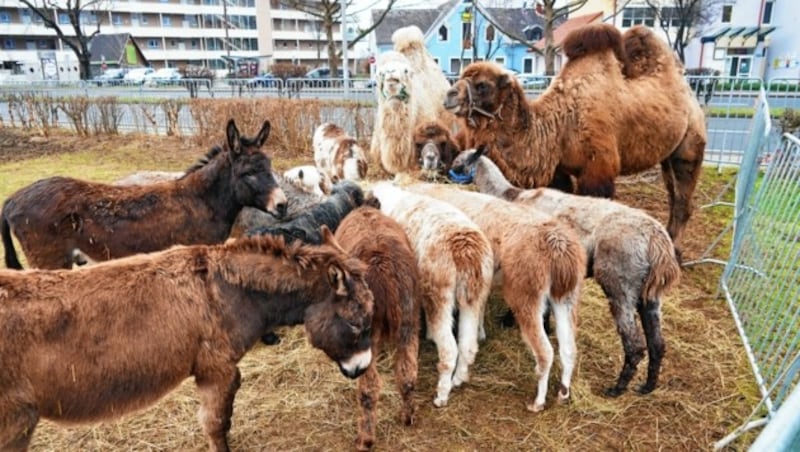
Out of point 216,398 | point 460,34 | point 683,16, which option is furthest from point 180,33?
point 216,398

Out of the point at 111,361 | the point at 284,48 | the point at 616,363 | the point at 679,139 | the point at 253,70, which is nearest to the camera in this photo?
the point at 111,361

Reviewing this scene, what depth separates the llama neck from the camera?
527cm

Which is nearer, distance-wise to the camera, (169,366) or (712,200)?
(169,366)

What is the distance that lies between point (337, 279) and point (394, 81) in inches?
202

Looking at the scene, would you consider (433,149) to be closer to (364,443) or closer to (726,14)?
(364,443)

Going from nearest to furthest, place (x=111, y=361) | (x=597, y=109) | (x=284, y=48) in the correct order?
(x=111, y=361) < (x=597, y=109) < (x=284, y=48)

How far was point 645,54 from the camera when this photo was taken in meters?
6.51

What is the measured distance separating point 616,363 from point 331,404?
2413 mm

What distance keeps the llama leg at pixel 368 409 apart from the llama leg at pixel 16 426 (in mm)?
1748

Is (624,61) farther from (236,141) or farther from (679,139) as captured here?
(236,141)

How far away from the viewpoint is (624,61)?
247 inches

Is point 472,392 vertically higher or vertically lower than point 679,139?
lower

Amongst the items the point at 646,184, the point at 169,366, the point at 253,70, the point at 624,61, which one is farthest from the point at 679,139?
the point at 253,70

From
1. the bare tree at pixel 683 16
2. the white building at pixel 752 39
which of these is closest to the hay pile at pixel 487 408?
the bare tree at pixel 683 16
